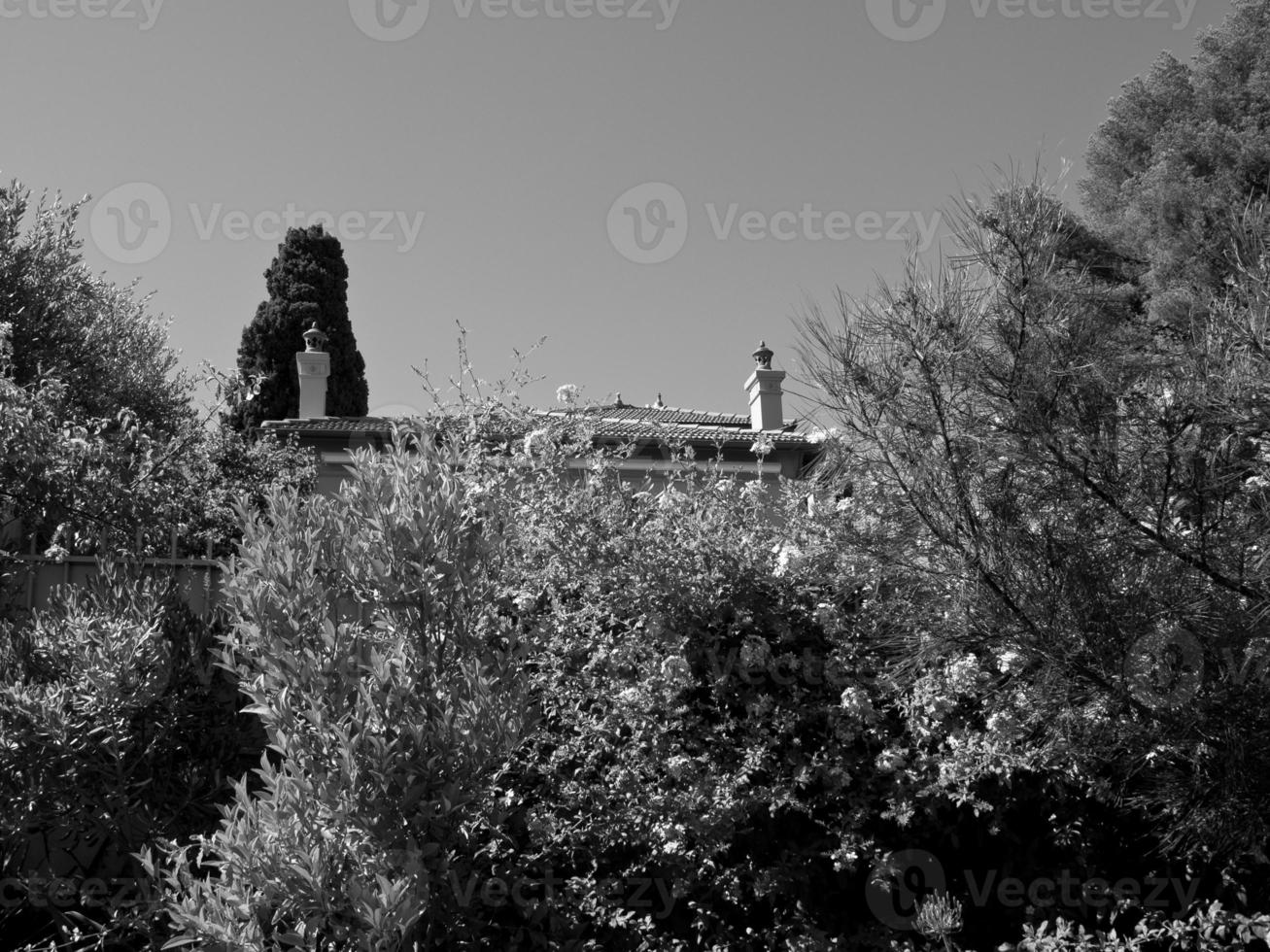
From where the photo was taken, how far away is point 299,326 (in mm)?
19656

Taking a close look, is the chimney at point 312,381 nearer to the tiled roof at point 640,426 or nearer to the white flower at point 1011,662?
the tiled roof at point 640,426

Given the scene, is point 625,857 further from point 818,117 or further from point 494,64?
point 494,64

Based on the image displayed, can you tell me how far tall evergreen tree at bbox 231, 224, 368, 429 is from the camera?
1898 cm

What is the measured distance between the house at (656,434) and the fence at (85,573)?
48.9 inches

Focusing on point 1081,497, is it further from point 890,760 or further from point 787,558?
point 787,558

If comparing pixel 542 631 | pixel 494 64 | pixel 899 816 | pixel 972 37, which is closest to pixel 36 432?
pixel 542 631

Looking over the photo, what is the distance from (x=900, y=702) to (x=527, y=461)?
2213 mm

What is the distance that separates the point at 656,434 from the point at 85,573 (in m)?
3.07

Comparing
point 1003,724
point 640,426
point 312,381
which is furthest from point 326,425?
point 1003,724

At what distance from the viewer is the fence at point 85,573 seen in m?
5.23

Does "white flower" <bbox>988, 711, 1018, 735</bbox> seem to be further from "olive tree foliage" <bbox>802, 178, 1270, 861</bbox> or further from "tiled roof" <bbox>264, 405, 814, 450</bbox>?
"tiled roof" <bbox>264, 405, 814, 450</bbox>

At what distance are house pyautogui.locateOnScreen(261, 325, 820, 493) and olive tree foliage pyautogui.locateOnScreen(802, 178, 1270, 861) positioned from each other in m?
0.82

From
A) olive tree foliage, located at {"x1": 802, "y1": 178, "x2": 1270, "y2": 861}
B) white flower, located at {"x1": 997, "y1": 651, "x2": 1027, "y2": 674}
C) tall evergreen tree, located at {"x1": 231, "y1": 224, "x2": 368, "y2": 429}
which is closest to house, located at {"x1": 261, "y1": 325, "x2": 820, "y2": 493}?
olive tree foliage, located at {"x1": 802, "y1": 178, "x2": 1270, "y2": 861}

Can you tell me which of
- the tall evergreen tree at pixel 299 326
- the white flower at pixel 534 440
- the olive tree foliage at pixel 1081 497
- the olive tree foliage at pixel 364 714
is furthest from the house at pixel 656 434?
the tall evergreen tree at pixel 299 326
